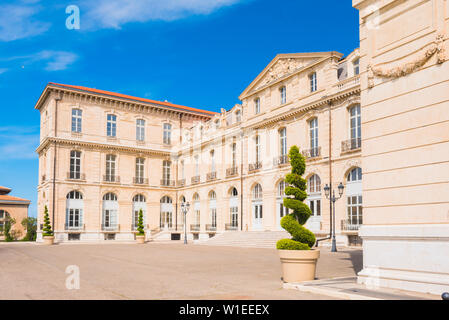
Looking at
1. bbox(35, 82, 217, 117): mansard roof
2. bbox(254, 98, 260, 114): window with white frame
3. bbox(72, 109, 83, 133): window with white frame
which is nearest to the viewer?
bbox(254, 98, 260, 114): window with white frame

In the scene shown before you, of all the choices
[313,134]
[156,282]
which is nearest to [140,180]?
[313,134]

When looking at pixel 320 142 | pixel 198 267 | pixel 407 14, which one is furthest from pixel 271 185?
pixel 407 14

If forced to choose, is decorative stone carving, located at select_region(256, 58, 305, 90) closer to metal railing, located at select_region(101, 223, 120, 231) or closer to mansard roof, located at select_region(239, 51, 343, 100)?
mansard roof, located at select_region(239, 51, 343, 100)

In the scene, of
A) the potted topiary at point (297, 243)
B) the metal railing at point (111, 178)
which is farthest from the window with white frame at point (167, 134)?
the potted topiary at point (297, 243)

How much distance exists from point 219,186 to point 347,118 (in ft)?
49.7

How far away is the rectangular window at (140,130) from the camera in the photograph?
45000mm

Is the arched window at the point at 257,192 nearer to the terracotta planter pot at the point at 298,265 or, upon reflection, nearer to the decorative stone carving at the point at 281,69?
the decorative stone carving at the point at 281,69

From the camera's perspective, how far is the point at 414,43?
30.7 ft

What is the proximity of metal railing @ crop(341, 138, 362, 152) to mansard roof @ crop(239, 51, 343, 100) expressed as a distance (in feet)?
18.9

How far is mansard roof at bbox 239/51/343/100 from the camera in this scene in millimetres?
29359

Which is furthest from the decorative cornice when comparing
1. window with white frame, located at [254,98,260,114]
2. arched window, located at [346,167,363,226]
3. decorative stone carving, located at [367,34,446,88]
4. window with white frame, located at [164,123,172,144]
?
decorative stone carving, located at [367,34,446,88]

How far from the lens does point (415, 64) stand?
9.16m

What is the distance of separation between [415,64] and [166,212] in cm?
3883

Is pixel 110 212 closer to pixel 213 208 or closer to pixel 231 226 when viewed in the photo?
pixel 213 208
